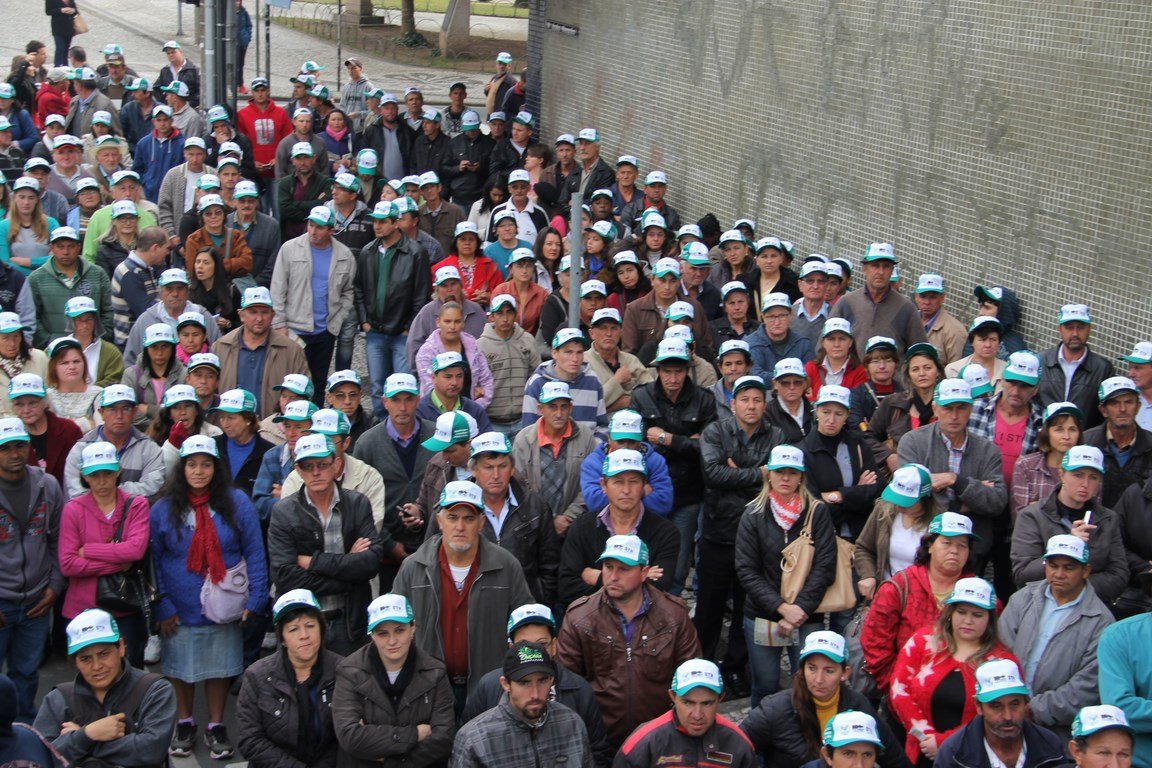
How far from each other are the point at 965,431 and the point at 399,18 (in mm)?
34251

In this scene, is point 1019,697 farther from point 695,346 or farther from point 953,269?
point 953,269

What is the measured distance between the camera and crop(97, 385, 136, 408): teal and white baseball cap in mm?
9094

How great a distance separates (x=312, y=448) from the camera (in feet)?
27.2

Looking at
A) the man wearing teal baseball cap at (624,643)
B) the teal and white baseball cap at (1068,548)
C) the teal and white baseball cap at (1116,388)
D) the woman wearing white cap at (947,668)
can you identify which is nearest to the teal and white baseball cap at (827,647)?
the woman wearing white cap at (947,668)

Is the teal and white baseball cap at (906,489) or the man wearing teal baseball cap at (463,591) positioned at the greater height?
the teal and white baseball cap at (906,489)

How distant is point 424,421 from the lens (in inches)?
377

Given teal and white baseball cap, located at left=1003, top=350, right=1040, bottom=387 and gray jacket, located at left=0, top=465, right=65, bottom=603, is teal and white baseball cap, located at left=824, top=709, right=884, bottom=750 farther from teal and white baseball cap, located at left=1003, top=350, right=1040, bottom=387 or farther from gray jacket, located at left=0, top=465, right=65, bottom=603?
gray jacket, located at left=0, top=465, right=65, bottom=603

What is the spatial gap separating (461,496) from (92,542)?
2271mm

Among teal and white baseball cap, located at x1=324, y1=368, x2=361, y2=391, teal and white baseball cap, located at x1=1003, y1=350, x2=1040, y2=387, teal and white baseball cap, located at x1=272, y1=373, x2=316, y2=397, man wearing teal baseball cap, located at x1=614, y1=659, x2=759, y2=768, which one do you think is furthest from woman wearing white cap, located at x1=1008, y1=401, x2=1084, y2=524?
teal and white baseball cap, located at x1=272, y1=373, x2=316, y2=397

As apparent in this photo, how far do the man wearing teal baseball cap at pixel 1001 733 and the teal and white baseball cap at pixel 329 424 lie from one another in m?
3.96

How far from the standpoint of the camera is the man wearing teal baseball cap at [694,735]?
671 centimetres

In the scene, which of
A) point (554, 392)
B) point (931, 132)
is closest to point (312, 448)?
point (554, 392)

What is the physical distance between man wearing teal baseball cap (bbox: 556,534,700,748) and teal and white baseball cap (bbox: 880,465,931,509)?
1.44 m

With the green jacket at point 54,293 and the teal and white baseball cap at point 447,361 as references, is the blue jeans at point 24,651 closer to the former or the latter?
the teal and white baseball cap at point 447,361
